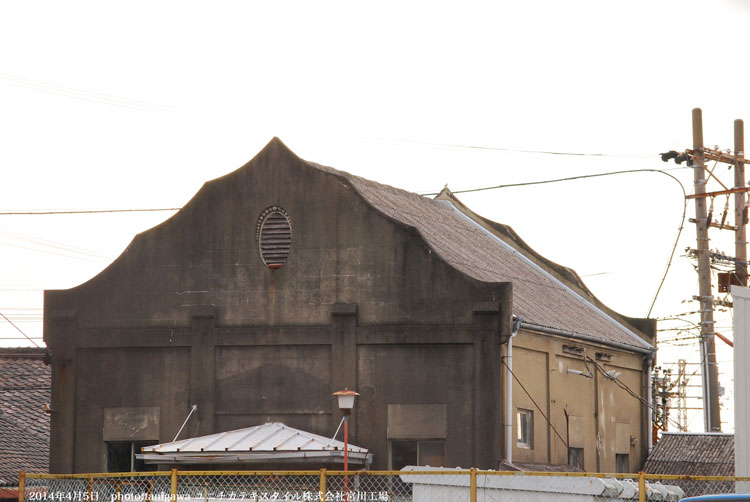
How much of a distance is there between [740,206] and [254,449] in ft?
71.2

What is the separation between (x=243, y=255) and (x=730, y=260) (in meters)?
20.7

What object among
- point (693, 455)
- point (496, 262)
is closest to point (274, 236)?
point (496, 262)

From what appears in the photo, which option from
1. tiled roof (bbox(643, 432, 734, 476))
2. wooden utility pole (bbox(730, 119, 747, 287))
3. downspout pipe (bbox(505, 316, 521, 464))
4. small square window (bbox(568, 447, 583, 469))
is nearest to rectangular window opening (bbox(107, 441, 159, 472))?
downspout pipe (bbox(505, 316, 521, 464))

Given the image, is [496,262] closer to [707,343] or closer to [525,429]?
[707,343]

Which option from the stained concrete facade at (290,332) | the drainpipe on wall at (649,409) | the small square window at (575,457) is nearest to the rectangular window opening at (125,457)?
the stained concrete facade at (290,332)

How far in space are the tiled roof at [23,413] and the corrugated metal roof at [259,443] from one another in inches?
338

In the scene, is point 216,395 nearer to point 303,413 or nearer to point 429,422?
point 303,413

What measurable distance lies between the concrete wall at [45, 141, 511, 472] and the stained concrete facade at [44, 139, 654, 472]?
30 mm

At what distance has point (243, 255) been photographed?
102 feet

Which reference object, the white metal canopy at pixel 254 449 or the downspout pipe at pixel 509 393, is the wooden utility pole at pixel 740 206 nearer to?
the downspout pipe at pixel 509 393

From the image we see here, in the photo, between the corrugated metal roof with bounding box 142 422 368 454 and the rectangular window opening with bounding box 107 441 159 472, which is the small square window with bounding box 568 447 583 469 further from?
the rectangular window opening with bounding box 107 441 159 472

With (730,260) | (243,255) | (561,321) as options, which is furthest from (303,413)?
(730,260)

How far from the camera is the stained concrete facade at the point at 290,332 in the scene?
95.8ft

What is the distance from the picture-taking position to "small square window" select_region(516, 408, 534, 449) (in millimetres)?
30578
